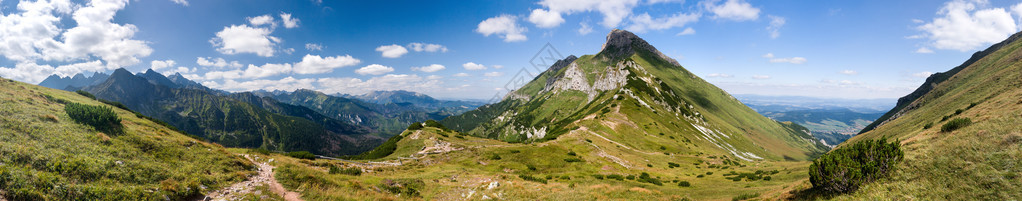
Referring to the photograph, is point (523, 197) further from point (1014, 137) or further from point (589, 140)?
point (589, 140)

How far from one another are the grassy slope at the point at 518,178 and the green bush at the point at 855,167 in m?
5.11

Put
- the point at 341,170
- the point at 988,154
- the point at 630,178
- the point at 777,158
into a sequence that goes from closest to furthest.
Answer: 1. the point at 988,154
2. the point at 341,170
3. the point at 630,178
4. the point at 777,158

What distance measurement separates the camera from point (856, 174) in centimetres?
1423

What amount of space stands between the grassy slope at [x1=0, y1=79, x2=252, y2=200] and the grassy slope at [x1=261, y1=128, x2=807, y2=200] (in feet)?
14.6

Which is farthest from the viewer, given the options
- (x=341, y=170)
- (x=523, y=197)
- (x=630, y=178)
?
(x=630, y=178)

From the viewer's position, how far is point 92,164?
15.3 meters

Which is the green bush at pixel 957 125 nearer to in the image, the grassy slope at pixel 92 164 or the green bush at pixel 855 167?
the green bush at pixel 855 167

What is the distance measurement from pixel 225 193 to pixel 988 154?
38295 millimetres

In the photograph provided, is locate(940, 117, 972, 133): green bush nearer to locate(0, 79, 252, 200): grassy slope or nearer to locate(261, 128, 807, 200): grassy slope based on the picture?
locate(261, 128, 807, 200): grassy slope

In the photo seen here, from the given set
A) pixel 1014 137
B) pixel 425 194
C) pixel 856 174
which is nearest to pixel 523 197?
pixel 425 194

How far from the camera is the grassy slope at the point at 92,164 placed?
12.5 meters

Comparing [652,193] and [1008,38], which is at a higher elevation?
[1008,38]

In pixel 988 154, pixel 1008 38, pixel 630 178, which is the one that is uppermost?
pixel 1008 38

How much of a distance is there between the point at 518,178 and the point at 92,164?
28175mm
